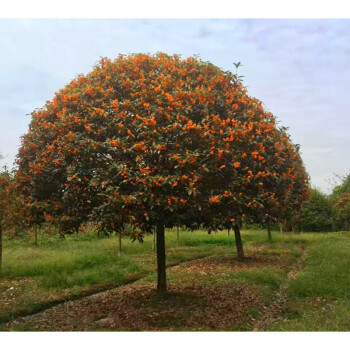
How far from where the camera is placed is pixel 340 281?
563 inches

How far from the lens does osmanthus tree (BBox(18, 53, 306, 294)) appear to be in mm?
8945

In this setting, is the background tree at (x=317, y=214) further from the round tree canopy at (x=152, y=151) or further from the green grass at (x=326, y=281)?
the round tree canopy at (x=152, y=151)

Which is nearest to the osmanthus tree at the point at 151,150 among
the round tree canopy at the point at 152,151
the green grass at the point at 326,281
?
the round tree canopy at the point at 152,151

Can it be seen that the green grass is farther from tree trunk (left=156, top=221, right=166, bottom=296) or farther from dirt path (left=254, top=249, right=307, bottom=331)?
tree trunk (left=156, top=221, right=166, bottom=296)

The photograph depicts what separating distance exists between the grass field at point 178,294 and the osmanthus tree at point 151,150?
2.86 metres

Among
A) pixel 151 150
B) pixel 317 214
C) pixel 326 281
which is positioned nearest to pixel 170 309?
pixel 151 150

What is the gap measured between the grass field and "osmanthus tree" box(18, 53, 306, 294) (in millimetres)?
2863

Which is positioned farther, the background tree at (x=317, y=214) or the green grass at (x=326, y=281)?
the background tree at (x=317, y=214)

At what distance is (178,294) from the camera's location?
12766 millimetres

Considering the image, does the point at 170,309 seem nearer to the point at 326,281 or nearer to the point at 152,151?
the point at 152,151

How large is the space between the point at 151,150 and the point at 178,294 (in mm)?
6247

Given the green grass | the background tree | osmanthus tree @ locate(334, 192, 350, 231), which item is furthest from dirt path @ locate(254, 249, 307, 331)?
the background tree

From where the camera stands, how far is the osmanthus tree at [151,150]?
895 cm

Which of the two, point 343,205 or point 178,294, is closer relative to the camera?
point 178,294
